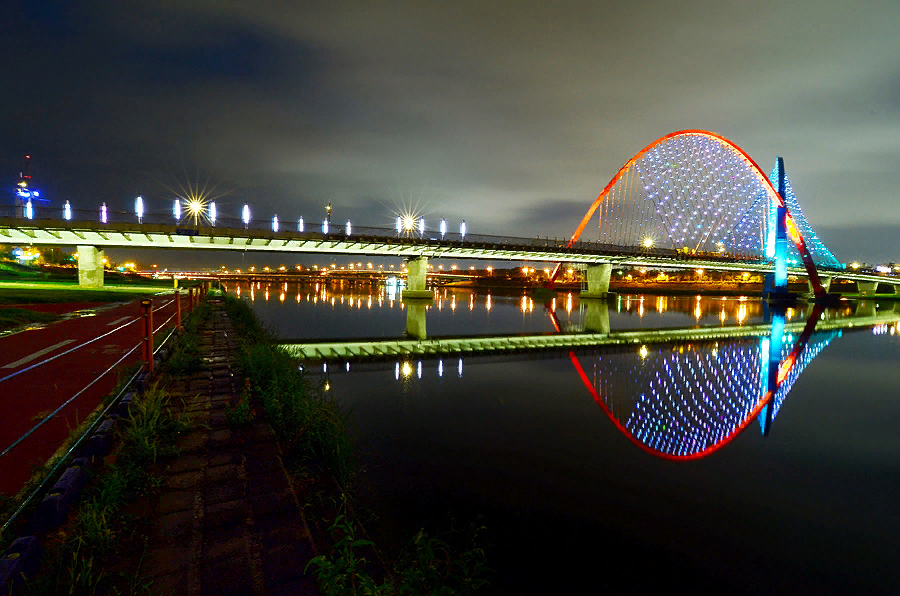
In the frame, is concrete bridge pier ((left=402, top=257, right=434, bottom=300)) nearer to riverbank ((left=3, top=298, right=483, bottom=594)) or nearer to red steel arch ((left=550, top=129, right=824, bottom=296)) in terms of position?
red steel arch ((left=550, top=129, right=824, bottom=296))

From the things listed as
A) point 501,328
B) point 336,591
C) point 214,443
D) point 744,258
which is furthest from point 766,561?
point 744,258

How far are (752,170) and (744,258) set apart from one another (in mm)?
15451

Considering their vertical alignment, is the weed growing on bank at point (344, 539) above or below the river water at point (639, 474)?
above

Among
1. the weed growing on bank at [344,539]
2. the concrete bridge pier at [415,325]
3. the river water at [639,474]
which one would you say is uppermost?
the weed growing on bank at [344,539]

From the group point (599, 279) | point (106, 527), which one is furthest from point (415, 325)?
point (599, 279)

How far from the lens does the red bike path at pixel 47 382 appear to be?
17.7 feet

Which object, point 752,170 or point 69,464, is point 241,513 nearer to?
point 69,464

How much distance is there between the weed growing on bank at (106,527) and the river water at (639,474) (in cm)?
267

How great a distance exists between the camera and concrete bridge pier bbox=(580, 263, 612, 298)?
67000mm

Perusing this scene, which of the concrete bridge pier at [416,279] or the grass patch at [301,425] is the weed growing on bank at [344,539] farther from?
the concrete bridge pier at [416,279]

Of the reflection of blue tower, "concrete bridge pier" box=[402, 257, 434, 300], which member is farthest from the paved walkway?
"concrete bridge pier" box=[402, 257, 434, 300]

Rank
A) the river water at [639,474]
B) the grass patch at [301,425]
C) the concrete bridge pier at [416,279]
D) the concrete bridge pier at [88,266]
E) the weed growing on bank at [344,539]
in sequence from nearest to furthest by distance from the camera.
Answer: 1. the weed growing on bank at [344,539]
2. the river water at [639,474]
3. the grass patch at [301,425]
4. the concrete bridge pier at [88,266]
5. the concrete bridge pier at [416,279]

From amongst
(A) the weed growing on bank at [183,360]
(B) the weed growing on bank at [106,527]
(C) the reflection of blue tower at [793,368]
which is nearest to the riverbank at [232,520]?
(B) the weed growing on bank at [106,527]

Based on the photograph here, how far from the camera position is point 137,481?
4.75 metres
